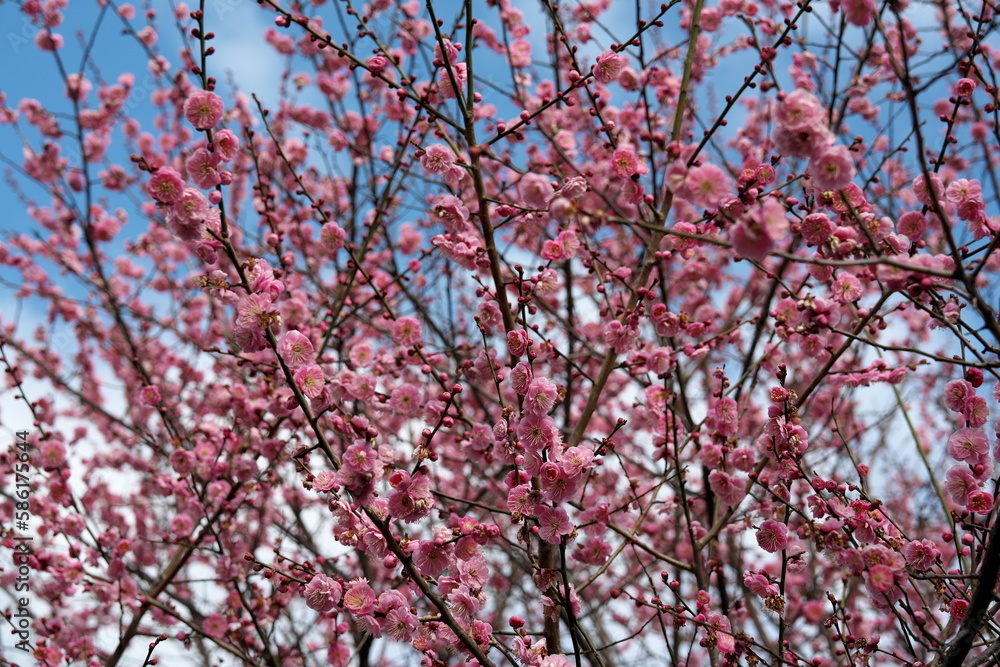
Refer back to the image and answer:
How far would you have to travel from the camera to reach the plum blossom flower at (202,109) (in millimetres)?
2428

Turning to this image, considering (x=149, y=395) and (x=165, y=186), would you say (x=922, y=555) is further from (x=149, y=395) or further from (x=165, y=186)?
(x=149, y=395)

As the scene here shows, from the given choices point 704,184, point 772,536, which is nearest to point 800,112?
point 704,184

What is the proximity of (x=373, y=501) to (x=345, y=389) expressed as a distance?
3.26ft

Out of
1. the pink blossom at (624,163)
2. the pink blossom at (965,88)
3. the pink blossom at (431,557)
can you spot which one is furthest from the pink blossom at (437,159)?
the pink blossom at (965,88)

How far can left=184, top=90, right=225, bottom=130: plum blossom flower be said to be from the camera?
243cm

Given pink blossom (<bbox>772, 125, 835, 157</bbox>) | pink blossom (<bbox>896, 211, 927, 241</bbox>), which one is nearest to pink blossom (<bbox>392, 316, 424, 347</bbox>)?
pink blossom (<bbox>772, 125, 835, 157</bbox>)

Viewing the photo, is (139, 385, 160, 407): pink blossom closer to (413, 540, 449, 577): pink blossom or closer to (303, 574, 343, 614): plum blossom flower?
(303, 574, 343, 614): plum blossom flower

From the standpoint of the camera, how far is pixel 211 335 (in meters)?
6.48

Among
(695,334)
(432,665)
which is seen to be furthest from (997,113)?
(432,665)

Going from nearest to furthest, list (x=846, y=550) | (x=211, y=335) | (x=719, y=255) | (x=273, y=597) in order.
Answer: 1. (x=846, y=550)
2. (x=273, y=597)
3. (x=211, y=335)
4. (x=719, y=255)

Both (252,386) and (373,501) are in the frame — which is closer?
(373,501)

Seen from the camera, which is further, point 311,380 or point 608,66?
point 608,66

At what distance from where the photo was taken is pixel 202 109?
8.04ft

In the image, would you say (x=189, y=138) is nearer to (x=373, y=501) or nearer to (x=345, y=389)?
(x=345, y=389)
